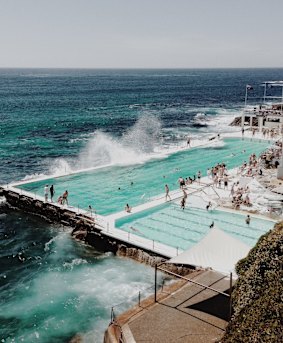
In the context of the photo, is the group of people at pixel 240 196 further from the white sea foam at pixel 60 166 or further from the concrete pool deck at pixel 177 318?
the white sea foam at pixel 60 166

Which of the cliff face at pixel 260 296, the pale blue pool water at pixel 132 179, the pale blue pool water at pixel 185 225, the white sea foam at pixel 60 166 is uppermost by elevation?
the cliff face at pixel 260 296

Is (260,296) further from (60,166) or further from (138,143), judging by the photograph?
(138,143)

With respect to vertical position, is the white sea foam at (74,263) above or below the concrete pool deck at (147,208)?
below

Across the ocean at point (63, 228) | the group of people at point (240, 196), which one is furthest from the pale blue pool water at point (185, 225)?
the ocean at point (63, 228)

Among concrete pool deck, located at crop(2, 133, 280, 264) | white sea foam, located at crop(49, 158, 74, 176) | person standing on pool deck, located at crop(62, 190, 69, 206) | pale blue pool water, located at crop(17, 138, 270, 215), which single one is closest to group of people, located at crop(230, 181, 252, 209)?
concrete pool deck, located at crop(2, 133, 280, 264)

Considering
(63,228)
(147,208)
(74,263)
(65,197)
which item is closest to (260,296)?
(74,263)

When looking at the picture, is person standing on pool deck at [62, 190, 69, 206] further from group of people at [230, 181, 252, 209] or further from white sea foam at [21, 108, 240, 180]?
group of people at [230, 181, 252, 209]

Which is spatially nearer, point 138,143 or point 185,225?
point 185,225

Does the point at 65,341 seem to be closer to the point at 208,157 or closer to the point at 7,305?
the point at 7,305
